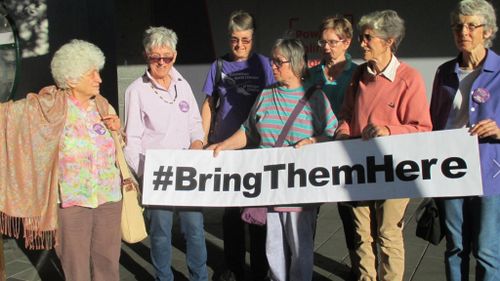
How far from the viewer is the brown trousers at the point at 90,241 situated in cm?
349

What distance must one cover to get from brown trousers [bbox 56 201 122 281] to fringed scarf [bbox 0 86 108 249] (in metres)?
0.11

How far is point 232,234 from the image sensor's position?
4.54 m

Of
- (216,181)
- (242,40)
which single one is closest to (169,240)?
(216,181)

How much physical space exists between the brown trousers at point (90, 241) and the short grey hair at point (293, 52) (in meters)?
1.41

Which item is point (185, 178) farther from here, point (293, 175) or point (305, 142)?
point (305, 142)

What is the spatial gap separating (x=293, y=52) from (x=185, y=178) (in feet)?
3.71

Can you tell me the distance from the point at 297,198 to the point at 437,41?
467 cm

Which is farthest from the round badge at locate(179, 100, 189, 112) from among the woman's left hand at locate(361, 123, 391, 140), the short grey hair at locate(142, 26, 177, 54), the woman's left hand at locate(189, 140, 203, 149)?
the woman's left hand at locate(361, 123, 391, 140)

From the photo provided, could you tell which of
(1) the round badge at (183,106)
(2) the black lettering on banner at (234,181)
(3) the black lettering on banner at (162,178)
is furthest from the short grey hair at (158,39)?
(2) the black lettering on banner at (234,181)

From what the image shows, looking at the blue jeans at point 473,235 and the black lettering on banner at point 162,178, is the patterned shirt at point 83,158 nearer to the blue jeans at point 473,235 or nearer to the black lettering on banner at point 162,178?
the black lettering on banner at point 162,178

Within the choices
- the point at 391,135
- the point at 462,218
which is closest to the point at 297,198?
the point at 391,135

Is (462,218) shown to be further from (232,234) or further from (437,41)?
(437,41)

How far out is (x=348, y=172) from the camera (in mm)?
3670

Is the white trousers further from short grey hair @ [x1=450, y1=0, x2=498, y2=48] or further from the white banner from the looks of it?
short grey hair @ [x1=450, y1=0, x2=498, y2=48]
